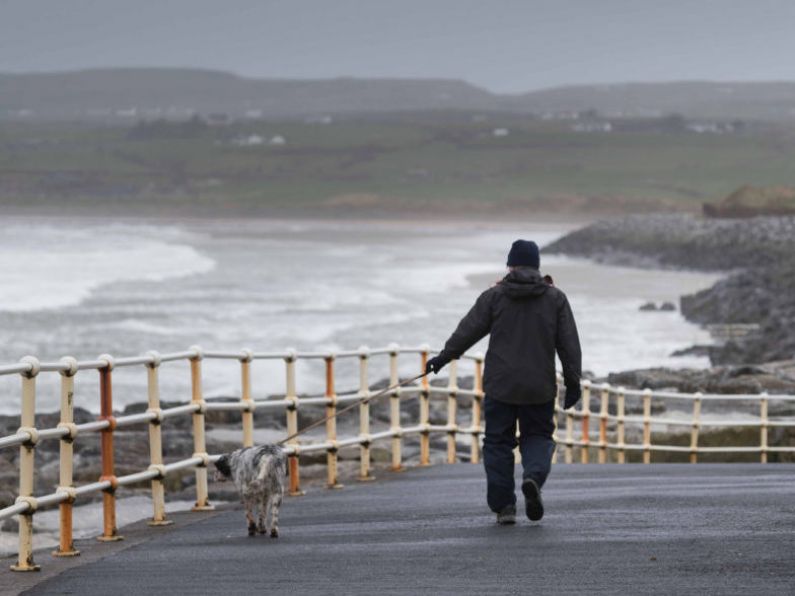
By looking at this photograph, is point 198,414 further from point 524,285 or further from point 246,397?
point 524,285

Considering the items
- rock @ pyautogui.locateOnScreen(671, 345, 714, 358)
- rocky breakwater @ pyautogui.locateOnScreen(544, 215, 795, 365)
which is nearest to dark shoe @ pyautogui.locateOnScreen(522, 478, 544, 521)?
rocky breakwater @ pyautogui.locateOnScreen(544, 215, 795, 365)

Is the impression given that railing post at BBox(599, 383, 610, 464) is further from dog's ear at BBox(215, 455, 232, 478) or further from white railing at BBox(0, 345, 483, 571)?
dog's ear at BBox(215, 455, 232, 478)

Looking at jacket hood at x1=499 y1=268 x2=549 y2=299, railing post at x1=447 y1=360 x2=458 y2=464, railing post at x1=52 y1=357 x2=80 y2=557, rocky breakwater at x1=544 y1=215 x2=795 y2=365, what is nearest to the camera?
railing post at x1=52 y1=357 x2=80 y2=557

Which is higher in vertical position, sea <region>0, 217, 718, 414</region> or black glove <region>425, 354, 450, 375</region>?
sea <region>0, 217, 718, 414</region>

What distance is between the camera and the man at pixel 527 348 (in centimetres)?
1136

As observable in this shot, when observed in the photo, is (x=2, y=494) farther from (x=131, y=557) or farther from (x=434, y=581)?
(x=434, y=581)

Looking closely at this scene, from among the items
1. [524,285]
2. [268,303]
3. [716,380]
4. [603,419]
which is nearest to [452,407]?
[603,419]

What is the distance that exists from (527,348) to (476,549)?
141 cm

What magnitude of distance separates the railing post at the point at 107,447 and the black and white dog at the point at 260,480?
0.72 m

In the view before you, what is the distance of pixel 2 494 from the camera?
17906 mm

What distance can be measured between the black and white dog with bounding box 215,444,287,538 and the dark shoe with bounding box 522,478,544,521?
1.45 metres

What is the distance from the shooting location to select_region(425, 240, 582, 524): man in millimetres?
11359

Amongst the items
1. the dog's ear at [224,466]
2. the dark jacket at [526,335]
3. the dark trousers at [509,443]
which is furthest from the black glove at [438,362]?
the dog's ear at [224,466]

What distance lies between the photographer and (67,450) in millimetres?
10969
